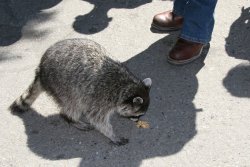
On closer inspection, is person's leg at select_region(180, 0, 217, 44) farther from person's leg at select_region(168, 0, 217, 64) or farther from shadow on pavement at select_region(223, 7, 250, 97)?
shadow on pavement at select_region(223, 7, 250, 97)

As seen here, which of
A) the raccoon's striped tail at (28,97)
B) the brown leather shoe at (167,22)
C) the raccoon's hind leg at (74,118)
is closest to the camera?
the raccoon's hind leg at (74,118)

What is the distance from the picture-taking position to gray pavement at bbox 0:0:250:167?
169 inches

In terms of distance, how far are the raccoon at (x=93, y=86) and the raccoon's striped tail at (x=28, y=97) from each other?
0.13 meters

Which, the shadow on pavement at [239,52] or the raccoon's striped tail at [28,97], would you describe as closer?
the raccoon's striped tail at [28,97]

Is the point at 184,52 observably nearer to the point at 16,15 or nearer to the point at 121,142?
the point at 121,142

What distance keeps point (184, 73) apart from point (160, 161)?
1234mm

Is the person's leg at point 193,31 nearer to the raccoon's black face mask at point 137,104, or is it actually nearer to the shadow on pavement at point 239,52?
the shadow on pavement at point 239,52

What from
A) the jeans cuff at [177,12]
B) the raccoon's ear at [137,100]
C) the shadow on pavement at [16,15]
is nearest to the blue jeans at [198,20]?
the jeans cuff at [177,12]

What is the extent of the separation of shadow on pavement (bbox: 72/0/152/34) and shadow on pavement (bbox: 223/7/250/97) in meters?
1.15

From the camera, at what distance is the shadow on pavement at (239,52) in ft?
16.2

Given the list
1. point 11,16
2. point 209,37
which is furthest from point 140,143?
point 11,16

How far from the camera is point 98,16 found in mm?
6059

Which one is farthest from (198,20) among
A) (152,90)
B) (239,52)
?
(152,90)

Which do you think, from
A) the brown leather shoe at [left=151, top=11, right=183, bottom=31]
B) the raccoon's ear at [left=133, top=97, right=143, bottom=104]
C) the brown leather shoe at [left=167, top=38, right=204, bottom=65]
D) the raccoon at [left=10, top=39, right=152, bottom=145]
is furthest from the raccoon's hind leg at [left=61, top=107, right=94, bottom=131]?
the brown leather shoe at [left=151, top=11, right=183, bottom=31]
